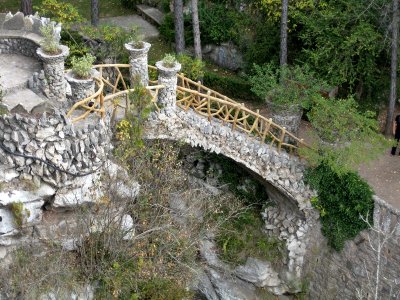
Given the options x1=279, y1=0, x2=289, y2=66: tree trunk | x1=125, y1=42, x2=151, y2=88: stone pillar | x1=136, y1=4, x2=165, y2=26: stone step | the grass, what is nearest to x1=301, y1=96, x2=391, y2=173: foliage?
x1=279, y1=0, x2=289, y2=66: tree trunk

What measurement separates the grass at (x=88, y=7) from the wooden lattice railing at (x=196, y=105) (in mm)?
6694

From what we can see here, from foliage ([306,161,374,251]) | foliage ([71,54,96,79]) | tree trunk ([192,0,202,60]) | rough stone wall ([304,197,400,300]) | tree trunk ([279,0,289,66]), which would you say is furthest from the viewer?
tree trunk ([192,0,202,60])

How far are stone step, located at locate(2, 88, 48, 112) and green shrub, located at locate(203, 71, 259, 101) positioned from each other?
9.12 meters

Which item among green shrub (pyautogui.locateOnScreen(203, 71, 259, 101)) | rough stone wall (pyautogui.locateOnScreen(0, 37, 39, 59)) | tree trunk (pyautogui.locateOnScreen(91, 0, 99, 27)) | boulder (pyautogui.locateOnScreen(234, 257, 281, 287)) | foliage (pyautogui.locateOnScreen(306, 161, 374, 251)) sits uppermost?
rough stone wall (pyautogui.locateOnScreen(0, 37, 39, 59))

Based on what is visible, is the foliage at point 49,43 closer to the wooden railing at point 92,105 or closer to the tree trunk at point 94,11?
the wooden railing at point 92,105

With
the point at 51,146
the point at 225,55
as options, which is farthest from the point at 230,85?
the point at 51,146

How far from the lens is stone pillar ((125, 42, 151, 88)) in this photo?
16469mm

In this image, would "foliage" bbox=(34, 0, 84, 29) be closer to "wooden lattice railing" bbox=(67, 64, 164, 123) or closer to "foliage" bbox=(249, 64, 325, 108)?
"wooden lattice railing" bbox=(67, 64, 164, 123)

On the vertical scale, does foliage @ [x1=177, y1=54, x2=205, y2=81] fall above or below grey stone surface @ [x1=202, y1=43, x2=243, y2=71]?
above

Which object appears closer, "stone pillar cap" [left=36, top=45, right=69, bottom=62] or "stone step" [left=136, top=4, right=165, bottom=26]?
"stone pillar cap" [left=36, top=45, right=69, bottom=62]

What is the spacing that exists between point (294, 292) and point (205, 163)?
17.1 feet

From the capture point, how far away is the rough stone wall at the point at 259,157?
658 inches

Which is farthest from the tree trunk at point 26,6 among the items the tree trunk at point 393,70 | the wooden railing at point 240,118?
the tree trunk at point 393,70

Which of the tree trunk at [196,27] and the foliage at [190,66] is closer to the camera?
the foliage at [190,66]
